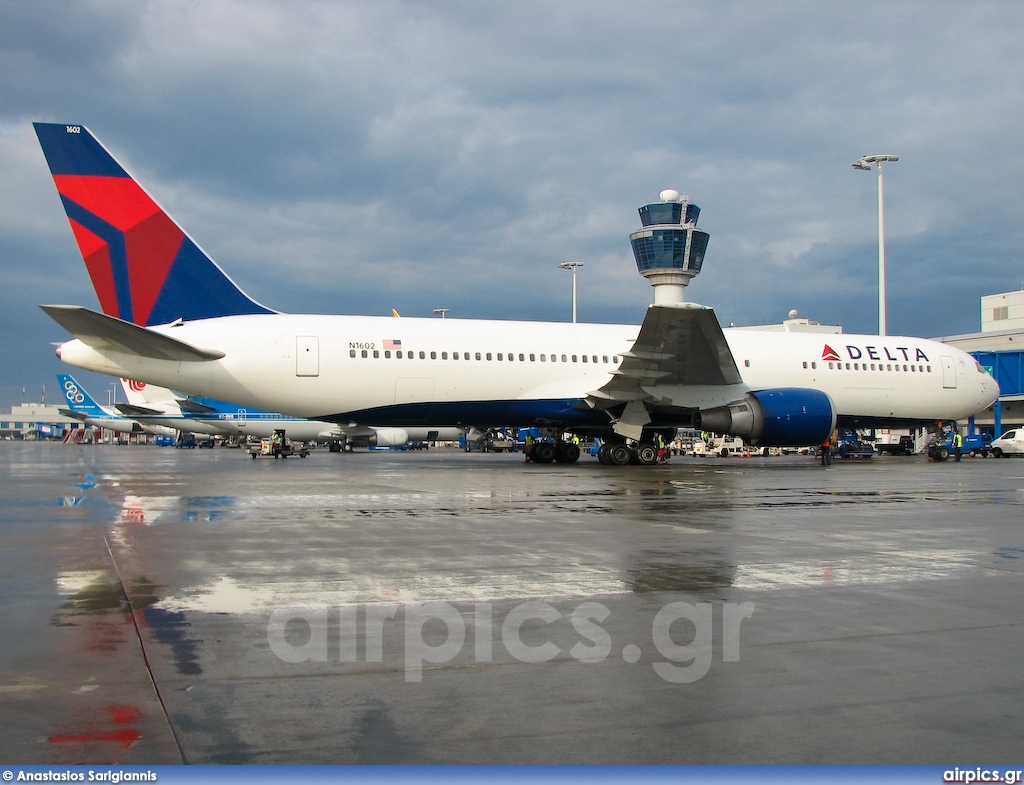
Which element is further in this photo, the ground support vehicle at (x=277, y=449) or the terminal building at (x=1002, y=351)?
the terminal building at (x=1002, y=351)

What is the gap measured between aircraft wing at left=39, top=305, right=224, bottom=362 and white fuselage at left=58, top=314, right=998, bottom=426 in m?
0.25

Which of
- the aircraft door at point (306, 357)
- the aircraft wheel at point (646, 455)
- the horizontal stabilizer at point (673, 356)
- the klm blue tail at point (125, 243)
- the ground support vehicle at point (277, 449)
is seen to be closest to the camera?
the klm blue tail at point (125, 243)

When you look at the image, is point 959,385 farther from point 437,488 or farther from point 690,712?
point 690,712

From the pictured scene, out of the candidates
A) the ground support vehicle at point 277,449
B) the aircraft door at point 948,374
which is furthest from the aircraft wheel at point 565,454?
the ground support vehicle at point 277,449

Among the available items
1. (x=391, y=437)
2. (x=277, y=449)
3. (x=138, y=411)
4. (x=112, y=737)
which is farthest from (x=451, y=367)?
(x=138, y=411)

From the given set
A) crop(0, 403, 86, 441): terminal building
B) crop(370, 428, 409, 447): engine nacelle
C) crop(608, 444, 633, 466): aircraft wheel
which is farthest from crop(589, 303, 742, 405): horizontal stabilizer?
crop(0, 403, 86, 441): terminal building

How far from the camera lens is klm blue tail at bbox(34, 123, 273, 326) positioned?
65.9 feet

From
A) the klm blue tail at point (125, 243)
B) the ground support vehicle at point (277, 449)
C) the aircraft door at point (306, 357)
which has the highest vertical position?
the klm blue tail at point (125, 243)

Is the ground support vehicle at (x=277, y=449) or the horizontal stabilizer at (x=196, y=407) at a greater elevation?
the horizontal stabilizer at (x=196, y=407)

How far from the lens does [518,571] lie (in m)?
6.69

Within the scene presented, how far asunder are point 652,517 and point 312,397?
520 inches

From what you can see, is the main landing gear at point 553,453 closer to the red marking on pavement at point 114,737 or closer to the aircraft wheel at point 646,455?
the aircraft wheel at point 646,455

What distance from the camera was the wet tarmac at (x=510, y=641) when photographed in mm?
3094

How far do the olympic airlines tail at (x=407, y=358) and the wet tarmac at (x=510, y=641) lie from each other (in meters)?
11.2
